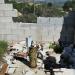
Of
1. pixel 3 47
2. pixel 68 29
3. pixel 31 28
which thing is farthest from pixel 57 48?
pixel 3 47

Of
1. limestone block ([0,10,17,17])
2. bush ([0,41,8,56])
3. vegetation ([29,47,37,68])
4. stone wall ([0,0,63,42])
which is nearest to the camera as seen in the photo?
vegetation ([29,47,37,68])

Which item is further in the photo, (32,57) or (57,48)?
(57,48)

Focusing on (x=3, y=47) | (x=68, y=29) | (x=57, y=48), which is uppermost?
(x=68, y=29)

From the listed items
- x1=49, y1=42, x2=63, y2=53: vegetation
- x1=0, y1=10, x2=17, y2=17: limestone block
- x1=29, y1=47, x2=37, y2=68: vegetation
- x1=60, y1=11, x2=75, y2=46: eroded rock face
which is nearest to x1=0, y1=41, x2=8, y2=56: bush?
x1=29, y1=47, x2=37, y2=68: vegetation

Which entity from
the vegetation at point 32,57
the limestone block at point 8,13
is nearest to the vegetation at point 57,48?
the limestone block at point 8,13

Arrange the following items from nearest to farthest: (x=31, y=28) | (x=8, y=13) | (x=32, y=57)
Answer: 1. (x=32, y=57)
2. (x=8, y=13)
3. (x=31, y=28)

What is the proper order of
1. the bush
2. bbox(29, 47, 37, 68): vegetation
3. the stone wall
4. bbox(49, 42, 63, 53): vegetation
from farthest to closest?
1. the stone wall
2. bbox(49, 42, 63, 53): vegetation
3. the bush
4. bbox(29, 47, 37, 68): vegetation

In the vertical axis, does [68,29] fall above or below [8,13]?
below

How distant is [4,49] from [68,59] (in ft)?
9.83

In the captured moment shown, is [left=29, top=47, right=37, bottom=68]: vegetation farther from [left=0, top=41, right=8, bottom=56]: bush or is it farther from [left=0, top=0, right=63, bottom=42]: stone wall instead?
[left=0, top=0, right=63, bottom=42]: stone wall

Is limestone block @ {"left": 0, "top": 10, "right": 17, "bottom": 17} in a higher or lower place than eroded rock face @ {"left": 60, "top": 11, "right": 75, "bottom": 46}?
higher

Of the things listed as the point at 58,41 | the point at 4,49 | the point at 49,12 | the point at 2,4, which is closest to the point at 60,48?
the point at 58,41

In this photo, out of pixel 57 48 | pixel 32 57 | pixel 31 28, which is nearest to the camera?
pixel 32 57

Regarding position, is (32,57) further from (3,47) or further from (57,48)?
(57,48)
